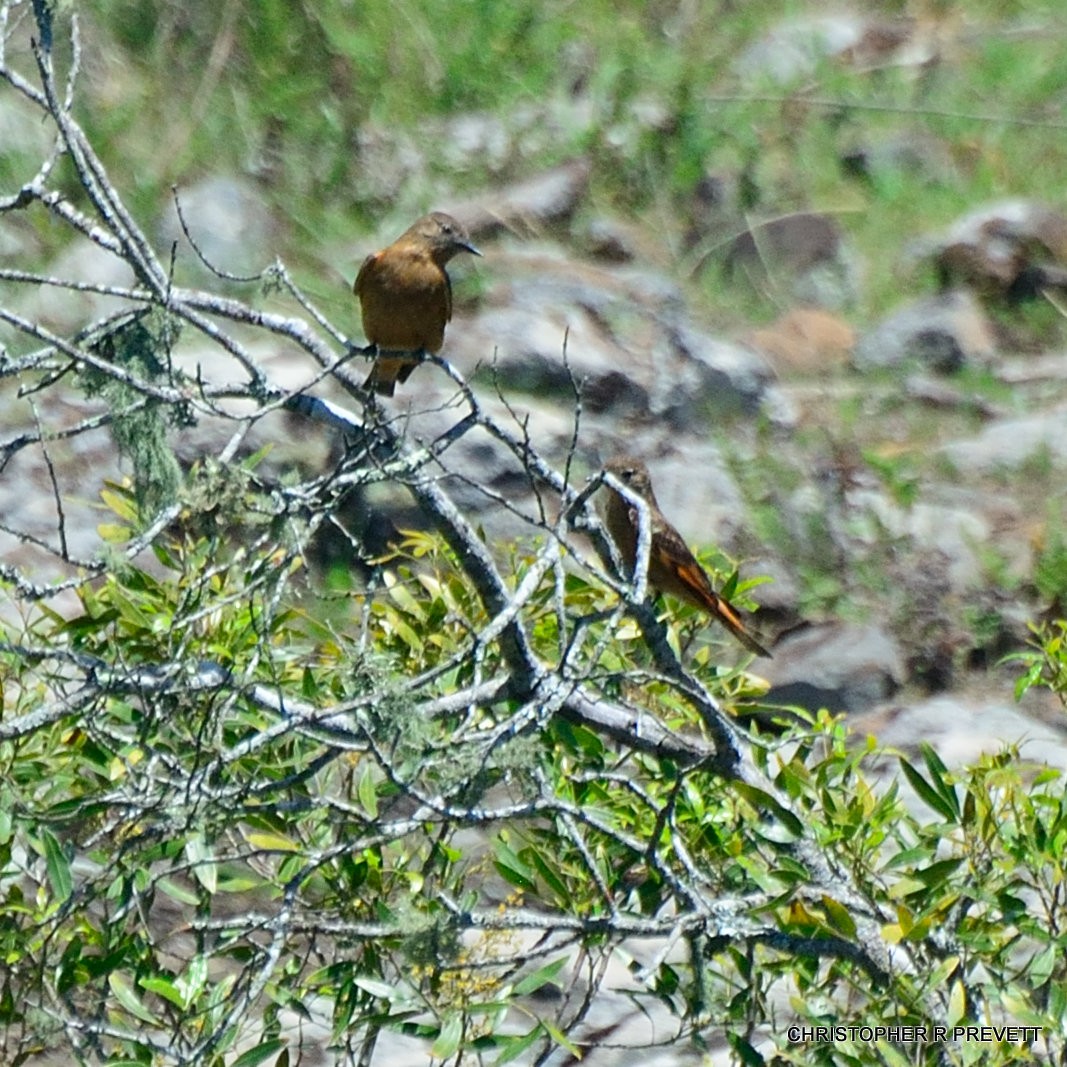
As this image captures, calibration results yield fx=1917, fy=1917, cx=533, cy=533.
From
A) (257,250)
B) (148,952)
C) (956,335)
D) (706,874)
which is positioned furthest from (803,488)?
(148,952)

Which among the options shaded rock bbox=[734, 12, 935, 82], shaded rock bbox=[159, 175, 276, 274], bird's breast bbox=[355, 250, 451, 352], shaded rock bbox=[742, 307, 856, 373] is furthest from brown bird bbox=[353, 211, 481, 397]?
shaded rock bbox=[734, 12, 935, 82]

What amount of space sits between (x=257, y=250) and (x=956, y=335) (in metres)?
3.38

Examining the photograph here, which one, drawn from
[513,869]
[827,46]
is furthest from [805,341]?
[513,869]

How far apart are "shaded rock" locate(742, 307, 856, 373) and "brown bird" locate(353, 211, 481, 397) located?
347 cm

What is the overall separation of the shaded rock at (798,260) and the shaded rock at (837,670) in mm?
2977

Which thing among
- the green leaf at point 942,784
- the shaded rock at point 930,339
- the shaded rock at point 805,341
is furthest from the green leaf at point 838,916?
the shaded rock at point 930,339

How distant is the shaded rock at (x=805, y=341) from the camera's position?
9.14m

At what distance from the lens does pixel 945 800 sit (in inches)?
147

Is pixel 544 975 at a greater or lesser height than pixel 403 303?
lesser

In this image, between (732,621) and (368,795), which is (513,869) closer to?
(368,795)

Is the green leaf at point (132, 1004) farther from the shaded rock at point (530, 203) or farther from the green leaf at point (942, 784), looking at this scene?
the shaded rock at point (530, 203)

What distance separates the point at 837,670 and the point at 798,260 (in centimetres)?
343

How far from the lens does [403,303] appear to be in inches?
224

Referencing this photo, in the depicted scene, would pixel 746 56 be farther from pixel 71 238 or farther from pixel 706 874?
pixel 706 874
